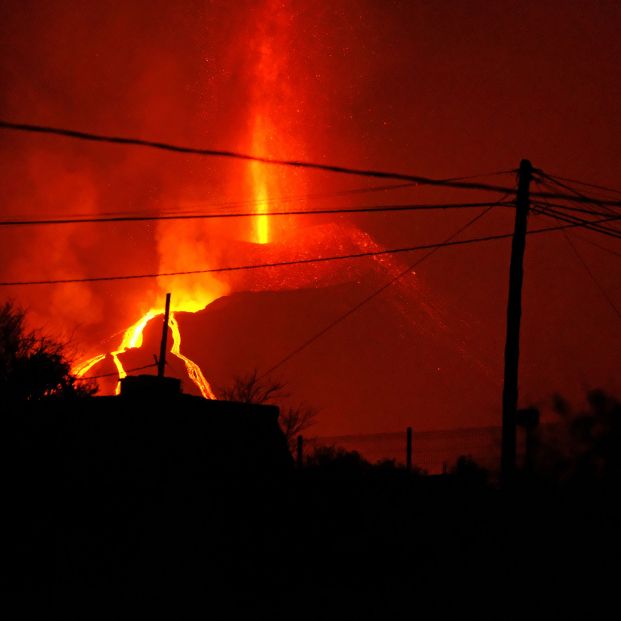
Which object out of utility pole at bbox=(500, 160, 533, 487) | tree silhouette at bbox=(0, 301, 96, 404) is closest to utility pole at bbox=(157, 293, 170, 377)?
tree silhouette at bbox=(0, 301, 96, 404)

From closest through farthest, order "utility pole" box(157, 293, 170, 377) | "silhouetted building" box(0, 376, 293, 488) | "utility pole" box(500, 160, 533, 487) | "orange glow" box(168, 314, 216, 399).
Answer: "utility pole" box(500, 160, 533, 487), "silhouetted building" box(0, 376, 293, 488), "utility pole" box(157, 293, 170, 377), "orange glow" box(168, 314, 216, 399)

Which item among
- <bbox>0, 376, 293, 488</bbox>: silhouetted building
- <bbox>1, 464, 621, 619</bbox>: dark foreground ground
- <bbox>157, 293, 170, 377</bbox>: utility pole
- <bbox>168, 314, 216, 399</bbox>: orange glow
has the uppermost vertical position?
<bbox>168, 314, 216, 399</bbox>: orange glow

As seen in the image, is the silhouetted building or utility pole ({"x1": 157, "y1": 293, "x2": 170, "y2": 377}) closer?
the silhouetted building

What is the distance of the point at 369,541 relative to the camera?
20500 mm

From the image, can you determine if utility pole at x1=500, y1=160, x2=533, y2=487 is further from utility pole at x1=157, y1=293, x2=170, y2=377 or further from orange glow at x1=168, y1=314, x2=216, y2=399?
orange glow at x1=168, y1=314, x2=216, y2=399

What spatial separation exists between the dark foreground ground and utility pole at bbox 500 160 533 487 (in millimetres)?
761

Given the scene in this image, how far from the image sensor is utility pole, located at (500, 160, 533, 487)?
59.2 ft

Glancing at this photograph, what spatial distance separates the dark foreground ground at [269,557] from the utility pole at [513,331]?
2.50 feet

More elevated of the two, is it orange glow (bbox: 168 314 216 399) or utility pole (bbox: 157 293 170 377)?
orange glow (bbox: 168 314 216 399)

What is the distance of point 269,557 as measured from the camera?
18.8 meters

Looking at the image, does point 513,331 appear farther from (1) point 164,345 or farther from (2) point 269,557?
(1) point 164,345

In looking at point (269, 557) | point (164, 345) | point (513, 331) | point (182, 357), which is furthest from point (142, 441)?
point (182, 357)

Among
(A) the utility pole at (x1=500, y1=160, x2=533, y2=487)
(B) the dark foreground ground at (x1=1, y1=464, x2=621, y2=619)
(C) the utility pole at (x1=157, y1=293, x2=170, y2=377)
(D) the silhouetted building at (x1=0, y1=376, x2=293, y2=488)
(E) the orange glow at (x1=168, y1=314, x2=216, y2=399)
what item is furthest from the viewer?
(E) the orange glow at (x1=168, y1=314, x2=216, y2=399)

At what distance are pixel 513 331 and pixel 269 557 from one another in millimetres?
6198
